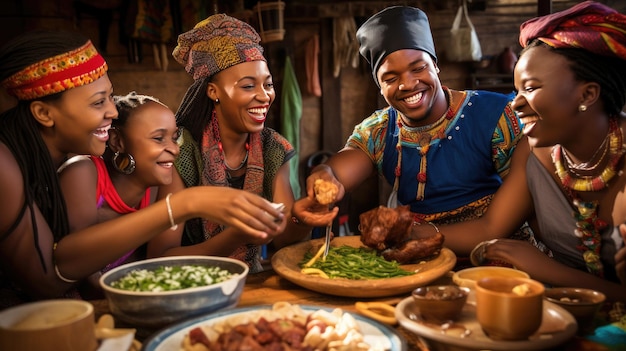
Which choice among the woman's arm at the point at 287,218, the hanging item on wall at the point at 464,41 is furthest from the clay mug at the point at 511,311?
the hanging item on wall at the point at 464,41

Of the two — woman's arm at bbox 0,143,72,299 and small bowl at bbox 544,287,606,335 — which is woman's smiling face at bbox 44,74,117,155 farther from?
small bowl at bbox 544,287,606,335

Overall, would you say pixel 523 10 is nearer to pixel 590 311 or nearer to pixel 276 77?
pixel 276 77

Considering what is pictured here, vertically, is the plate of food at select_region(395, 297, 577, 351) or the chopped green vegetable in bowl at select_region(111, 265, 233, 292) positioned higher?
the chopped green vegetable in bowl at select_region(111, 265, 233, 292)

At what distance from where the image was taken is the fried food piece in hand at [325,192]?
2732 millimetres

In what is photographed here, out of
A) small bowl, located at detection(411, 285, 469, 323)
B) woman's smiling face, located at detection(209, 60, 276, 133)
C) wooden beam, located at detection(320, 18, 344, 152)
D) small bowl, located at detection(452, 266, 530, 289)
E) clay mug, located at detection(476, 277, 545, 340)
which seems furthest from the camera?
wooden beam, located at detection(320, 18, 344, 152)

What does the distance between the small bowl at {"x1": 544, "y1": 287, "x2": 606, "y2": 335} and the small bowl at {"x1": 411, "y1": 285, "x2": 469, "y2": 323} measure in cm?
34

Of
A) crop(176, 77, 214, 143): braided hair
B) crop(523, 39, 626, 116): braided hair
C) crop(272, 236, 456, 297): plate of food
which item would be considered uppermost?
crop(523, 39, 626, 116): braided hair

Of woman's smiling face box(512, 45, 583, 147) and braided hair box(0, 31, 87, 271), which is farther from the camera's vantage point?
woman's smiling face box(512, 45, 583, 147)

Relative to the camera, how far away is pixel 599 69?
8.15 feet

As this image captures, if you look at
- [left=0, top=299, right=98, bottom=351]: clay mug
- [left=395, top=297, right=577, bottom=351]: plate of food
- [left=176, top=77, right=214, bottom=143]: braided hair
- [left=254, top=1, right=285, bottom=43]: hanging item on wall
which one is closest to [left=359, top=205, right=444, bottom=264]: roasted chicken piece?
[left=395, top=297, right=577, bottom=351]: plate of food

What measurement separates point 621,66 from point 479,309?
1.47m

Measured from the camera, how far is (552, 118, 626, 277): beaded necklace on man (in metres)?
2.49

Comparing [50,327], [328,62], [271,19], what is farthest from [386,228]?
[328,62]

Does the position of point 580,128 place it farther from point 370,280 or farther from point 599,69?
point 370,280
